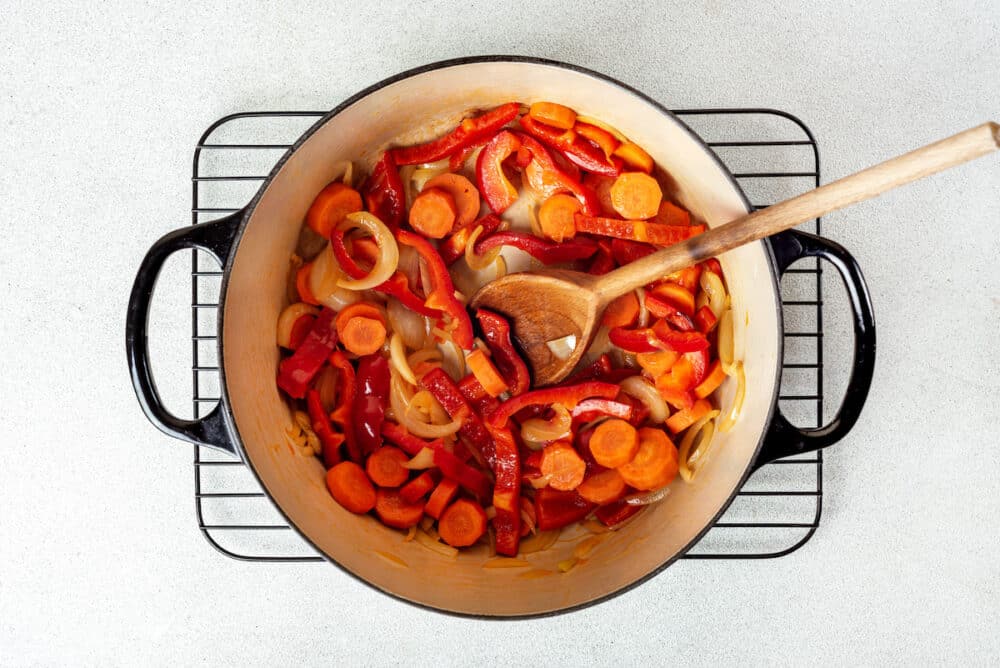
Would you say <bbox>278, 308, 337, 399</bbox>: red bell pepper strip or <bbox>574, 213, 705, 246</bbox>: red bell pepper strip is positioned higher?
<bbox>574, 213, 705, 246</bbox>: red bell pepper strip

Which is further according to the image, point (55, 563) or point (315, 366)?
point (55, 563)

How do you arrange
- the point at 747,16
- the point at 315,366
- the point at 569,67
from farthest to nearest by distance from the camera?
the point at 747,16 < the point at 315,366 < the point at 569,67

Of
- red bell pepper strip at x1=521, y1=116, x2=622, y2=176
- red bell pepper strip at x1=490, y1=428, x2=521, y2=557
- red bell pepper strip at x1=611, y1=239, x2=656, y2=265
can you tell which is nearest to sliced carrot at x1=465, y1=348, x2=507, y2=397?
red bell pepper strip at x1=490, y1=428, x2=521, y2=557

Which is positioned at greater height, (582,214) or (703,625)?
(582,214)

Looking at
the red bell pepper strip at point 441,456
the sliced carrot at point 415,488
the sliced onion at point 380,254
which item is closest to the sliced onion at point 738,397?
the red bell pepper strip at point 441,456

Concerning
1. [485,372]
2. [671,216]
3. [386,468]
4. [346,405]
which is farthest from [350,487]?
[671,216]

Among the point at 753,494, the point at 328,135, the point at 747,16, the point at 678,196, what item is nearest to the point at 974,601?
the point at 753,494

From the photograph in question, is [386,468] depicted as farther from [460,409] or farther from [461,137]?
[461,137]

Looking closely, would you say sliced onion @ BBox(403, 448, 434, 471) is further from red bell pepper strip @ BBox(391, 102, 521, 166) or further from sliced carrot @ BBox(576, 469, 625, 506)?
red bell pepper strip @ BBox(391, 102, 521, 166)

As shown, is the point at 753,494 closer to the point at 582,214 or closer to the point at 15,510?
the point at 582,214
